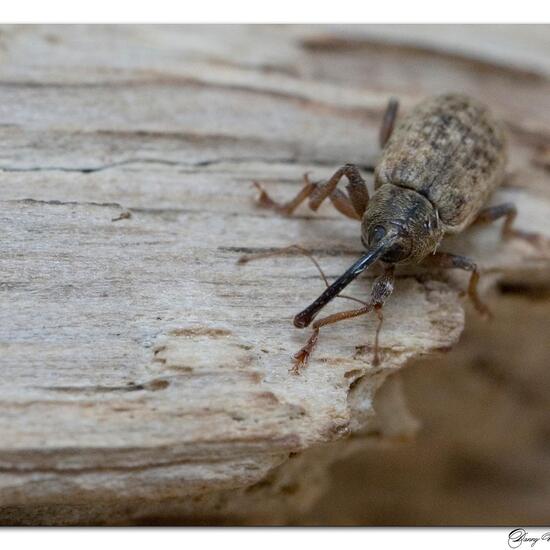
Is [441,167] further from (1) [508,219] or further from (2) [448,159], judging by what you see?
(1) [508,219]

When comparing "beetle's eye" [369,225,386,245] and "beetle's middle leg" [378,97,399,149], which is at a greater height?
"beetle's middle leg" [378,97,399,149]

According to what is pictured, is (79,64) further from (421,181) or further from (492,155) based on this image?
(492,155)

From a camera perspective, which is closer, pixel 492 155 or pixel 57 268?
pixel 57 268

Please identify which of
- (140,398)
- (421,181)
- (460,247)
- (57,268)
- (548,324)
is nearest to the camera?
(140,398)

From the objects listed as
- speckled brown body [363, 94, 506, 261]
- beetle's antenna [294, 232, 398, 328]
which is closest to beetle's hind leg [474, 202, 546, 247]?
speckled brown body [363, 94, 506, 261]

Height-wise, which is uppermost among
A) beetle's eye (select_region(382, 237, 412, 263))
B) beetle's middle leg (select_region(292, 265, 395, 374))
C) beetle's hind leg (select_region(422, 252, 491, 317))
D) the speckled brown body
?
the speckled brown body

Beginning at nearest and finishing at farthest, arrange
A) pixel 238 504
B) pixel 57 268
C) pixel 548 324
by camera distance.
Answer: pixel 57 268
pixel 238 504
pixel 548 324

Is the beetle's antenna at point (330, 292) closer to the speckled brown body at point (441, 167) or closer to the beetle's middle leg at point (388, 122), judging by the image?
the speckled brown body at point (441, 167)

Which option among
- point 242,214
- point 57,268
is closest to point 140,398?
point 57,268

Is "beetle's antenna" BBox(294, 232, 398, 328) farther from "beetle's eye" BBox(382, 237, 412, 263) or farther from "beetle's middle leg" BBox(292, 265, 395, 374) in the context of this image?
"beetle's eye" BBox(382, 237, 412, 263)
